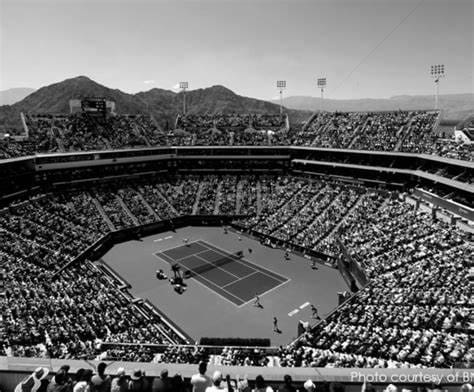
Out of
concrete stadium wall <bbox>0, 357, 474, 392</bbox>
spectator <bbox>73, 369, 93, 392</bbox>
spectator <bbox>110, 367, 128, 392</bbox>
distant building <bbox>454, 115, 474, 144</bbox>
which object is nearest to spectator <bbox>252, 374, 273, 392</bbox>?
concrete stadium wall <bbox>0, 357, 474, 392</bbox>

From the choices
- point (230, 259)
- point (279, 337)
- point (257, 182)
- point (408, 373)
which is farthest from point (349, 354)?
point (257, 182)

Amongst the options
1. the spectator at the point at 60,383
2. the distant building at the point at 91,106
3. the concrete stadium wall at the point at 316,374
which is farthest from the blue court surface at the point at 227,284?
the distant building at the point at 91,106

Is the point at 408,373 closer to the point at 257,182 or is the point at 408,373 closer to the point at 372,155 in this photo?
the point at 372,155

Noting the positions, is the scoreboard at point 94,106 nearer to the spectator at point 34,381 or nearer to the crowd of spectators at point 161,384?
the crowd of spectators at point 161,384

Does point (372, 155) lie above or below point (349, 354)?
above

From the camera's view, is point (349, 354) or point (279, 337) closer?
point (349, 354)

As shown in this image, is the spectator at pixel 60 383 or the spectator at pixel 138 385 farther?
the spectator at pixel 138 385
